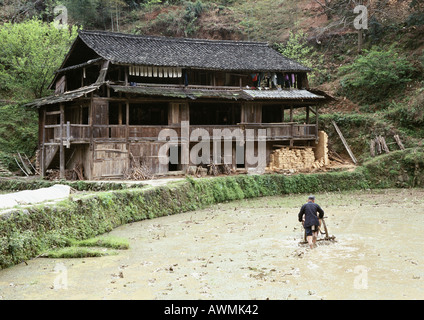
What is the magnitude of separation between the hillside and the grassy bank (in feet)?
9.43

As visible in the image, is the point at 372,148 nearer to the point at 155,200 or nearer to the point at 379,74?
the point at 379,74

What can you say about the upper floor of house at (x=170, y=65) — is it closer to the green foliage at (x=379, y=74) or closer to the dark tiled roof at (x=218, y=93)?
the dark tiled roof at (x=218, y=93)

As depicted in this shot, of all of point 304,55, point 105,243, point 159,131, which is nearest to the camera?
point 105,243

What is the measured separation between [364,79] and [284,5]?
23.8 metres

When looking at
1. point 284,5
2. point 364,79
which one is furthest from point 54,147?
point 284,5

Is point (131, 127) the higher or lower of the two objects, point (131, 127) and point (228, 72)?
the lower

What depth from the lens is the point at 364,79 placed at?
3503cm

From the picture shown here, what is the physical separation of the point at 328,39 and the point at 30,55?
26.3m

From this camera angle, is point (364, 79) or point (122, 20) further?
point (122, 20)

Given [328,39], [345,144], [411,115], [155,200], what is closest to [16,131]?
[155,200]

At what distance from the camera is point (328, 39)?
1751 inches

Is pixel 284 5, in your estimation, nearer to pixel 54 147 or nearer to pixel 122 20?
pixel 122 20

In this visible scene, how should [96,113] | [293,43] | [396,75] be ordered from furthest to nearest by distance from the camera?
1. [293,43]
2. [396,75]
3. [96,113]

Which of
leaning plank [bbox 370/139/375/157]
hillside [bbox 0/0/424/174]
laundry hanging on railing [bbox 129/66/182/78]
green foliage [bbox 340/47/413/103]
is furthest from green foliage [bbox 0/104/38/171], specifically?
green foliage [bbox 340/47/413/103]
